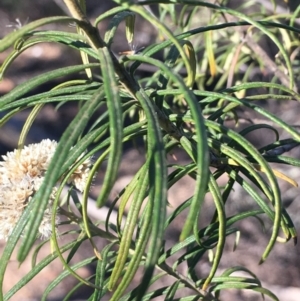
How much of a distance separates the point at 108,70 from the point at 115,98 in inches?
1.6

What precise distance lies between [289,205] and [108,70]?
1521mm

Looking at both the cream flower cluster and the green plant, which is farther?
the cream flower cluster

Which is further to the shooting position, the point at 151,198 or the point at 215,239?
the point at 215,239

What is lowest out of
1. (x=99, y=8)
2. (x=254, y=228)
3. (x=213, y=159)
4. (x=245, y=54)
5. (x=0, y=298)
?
(x=0, y=298)

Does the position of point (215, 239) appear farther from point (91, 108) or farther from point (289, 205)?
point (289, 205)

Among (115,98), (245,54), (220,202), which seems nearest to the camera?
(115,98)

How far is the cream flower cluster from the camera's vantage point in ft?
1.98

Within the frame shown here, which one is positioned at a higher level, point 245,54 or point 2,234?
point 245,54

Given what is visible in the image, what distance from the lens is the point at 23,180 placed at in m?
0.61

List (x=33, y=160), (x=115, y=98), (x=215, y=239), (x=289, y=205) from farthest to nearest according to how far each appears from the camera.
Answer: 1. (x=289, y=205)
2. (x=215, y=239)
3. (x=33, y=160)
4. (x=115, y=98)

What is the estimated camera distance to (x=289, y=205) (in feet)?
5.84

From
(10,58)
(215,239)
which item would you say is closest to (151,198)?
(10,58)

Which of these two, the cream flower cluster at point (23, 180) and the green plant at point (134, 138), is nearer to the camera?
the green plant at point (134, 138)

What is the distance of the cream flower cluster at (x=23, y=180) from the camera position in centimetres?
60
